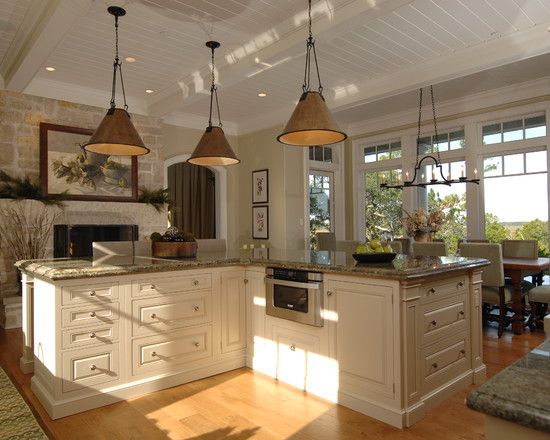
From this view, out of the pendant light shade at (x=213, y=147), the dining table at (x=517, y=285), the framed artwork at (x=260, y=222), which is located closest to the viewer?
the pendant light shade at (x=213, y=147)

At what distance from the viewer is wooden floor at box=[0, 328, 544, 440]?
7.84 ft

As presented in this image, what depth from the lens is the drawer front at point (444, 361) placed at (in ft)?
8.61

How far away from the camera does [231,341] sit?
3.41 metres

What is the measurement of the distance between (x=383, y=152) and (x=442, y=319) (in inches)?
205

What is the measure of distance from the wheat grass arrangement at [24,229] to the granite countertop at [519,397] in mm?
5477

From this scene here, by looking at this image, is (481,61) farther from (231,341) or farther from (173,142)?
(173,142)

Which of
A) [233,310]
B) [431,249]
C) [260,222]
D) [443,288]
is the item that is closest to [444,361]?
[443,288]

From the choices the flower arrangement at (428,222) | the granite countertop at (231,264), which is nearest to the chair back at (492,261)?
the flower arrangement at (428,222)

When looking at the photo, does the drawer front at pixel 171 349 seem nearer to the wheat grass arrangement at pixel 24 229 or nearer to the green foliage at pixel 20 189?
the wheat grass arrangement at pixel 24 229

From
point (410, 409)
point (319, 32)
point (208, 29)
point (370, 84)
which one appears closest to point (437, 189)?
point (370, 84)

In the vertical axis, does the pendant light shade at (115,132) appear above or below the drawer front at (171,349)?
above

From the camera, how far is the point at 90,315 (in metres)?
2.69

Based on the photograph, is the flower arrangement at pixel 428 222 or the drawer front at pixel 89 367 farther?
the flower arrangement at pixel 428 222

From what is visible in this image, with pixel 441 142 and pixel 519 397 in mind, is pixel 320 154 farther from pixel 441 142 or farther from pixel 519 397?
pixel 519 397
